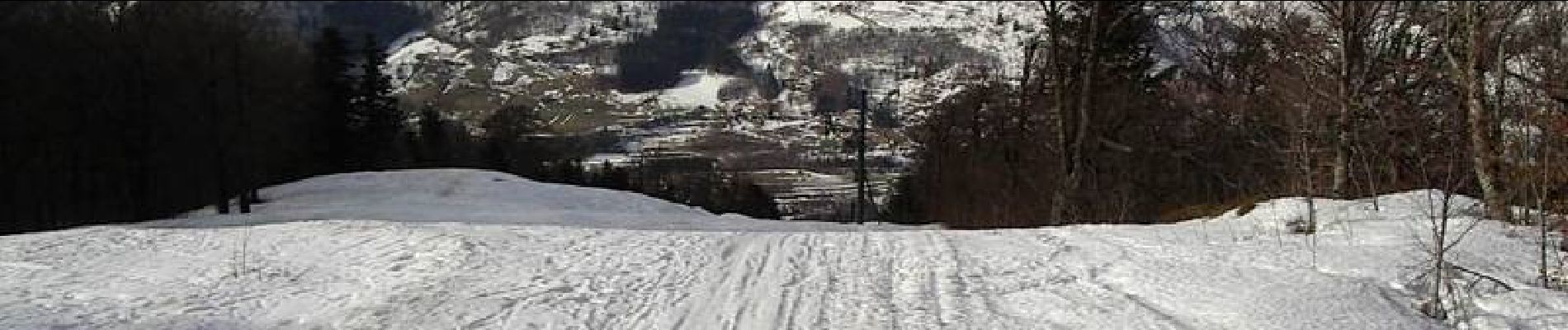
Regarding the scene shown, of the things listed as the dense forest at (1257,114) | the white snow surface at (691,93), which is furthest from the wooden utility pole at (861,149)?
the white snow surface at (691,93)

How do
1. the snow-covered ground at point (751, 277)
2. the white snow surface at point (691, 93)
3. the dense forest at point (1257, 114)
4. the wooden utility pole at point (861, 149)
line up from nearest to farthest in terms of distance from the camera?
the snow-covered ground at point (751, 277) < the dense forest at point (1257, 114) < the wooden utility pole at point (861, 149) < the white snow surface at point (691, 93)

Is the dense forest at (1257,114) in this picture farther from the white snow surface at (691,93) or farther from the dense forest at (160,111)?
the white snow surface at (691,93)

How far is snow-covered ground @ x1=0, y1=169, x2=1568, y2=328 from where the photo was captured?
285 inches

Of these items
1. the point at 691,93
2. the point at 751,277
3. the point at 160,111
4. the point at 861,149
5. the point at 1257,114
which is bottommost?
the point at 751,277

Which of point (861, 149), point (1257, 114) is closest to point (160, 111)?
point (861, 149)

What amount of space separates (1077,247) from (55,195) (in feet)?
126

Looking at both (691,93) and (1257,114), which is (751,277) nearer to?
(1257,114)

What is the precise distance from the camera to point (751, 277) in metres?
8.74

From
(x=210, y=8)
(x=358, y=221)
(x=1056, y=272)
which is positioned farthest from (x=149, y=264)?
(x=210, y=8)

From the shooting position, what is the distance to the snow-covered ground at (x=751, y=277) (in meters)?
7.25

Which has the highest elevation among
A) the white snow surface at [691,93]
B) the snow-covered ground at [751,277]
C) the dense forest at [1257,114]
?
the white snow surface at [691,93]

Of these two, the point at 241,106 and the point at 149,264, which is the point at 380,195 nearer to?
the point at 241,106

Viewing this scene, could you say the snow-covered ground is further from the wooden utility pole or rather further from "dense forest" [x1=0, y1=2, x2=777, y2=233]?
the wooden utility pole

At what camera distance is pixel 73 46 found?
128ft
